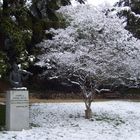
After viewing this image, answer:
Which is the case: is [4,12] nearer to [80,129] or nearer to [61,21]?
[61,21]

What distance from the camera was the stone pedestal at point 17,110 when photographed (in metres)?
14.4

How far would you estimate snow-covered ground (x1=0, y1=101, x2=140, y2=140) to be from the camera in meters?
13.9

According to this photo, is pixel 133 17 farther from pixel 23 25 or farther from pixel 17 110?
pixel 17 110

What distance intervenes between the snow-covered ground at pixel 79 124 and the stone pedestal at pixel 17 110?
0.36 m

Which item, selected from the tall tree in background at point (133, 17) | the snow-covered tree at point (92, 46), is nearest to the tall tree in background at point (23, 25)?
the snow-covered tree at point (92, 46)

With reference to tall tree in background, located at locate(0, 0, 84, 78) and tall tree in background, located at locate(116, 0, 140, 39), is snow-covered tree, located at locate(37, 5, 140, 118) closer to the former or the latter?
tall tree in background, located at locate(0, 0, 84, 78)

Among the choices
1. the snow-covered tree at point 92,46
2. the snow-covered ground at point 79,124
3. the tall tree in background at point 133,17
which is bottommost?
Answer: the snow-covered ground at point 79,124

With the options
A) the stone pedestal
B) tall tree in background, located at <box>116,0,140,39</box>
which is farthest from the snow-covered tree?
tall tree in background, located at <box>116,0,140,39</box>

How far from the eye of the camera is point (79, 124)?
54.3ft

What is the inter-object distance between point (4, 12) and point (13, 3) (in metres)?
0.88

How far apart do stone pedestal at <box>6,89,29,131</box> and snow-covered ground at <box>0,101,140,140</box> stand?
362mm

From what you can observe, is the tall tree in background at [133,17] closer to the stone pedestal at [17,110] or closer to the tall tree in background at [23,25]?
the tall tree in background at [23,25]

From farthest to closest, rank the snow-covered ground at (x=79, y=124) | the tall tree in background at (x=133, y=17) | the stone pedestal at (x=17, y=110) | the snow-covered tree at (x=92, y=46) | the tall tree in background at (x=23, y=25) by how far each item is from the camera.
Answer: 1. the tall tree in background at (x=133, y=17)
2. the snow-covered tree at (x=92, y=46)
3. the tall tree in background at (x=23, y=25)
4. the stone pedestal at (x=17, y=110)
5. the snow-covered ground at (x=79, y=124)

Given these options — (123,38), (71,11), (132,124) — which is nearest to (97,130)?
(132,124)
